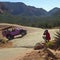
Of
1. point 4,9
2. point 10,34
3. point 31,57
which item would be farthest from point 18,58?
point 4,9

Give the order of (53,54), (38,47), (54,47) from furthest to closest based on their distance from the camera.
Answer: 1. (38,47)
2. (54,47)
3. (53,54)

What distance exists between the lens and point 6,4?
506 feet

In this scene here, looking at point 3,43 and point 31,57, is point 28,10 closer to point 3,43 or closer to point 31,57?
point 3,43

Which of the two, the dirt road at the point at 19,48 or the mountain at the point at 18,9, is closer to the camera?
the dirt road at the point at 19,48

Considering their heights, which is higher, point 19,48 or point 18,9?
point 19,48

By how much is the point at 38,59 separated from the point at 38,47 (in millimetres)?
4417

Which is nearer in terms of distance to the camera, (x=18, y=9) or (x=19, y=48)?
(x=19, y=48)

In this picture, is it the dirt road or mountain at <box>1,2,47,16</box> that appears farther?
mountain at <box>1,2,47,16</box>

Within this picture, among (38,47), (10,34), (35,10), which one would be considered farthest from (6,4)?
(38,47)

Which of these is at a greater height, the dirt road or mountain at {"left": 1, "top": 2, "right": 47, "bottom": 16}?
the dirt road

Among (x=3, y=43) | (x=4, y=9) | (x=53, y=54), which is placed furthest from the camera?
(x=4, y=9)

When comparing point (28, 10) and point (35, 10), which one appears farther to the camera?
point (35, 10)

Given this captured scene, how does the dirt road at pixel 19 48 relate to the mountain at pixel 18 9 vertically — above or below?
above

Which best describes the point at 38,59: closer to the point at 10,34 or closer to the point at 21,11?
the point at 10,34
